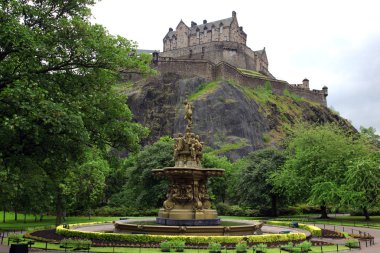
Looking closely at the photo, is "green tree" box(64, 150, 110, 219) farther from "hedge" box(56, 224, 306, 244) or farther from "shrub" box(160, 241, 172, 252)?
"shrub" box(160, 241, 172, 252)

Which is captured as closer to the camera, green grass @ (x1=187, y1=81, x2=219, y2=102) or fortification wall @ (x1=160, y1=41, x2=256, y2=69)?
green grass @ (x1=187, y1=81, x2=219, y2=102)

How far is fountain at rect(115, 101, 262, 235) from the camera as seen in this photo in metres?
21.7

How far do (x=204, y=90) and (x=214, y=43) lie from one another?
24.8m

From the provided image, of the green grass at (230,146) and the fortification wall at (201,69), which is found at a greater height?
the fortification wall at (201,69)

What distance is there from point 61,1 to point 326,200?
32.2m

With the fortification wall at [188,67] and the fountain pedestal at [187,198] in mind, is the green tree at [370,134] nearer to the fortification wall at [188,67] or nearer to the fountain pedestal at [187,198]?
the fountain pedestal at [187,198]

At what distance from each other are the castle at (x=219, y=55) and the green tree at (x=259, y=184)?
153ft

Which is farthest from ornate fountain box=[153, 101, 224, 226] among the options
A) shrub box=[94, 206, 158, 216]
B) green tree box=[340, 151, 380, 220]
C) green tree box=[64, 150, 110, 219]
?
shrub box=[94, 206, 158, 216]

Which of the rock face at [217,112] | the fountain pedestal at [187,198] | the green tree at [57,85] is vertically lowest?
the fountain pedestal at [187,198]

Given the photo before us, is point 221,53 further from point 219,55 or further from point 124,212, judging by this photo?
point 124,212

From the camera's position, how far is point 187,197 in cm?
2311

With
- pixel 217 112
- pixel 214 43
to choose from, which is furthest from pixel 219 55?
pixel 217 112

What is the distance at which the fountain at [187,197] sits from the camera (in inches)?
855

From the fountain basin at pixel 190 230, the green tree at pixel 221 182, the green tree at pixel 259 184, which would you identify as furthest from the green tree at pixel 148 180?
the fountain basin at pixel 190 230
